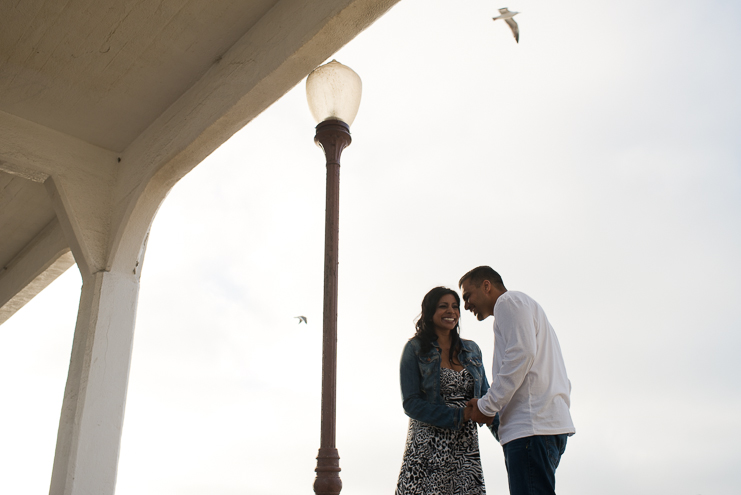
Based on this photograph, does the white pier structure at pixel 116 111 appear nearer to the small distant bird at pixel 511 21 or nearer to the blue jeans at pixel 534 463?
the small distant bird at pixel 511 21

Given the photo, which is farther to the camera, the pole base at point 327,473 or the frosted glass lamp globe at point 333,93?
the frosted glass lamp globe at point 333,93

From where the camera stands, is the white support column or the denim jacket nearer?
the denim jacket

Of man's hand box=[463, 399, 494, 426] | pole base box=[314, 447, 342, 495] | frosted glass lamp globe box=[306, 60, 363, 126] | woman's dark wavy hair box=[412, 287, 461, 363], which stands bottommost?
pole base box=[314, 447, 342, 495]

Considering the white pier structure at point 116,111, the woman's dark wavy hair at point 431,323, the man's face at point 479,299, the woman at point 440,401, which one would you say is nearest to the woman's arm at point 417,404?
the woman at point 440,401

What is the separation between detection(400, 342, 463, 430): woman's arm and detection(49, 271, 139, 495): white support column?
2312 mm

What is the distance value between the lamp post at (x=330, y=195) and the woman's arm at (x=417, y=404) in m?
0.39

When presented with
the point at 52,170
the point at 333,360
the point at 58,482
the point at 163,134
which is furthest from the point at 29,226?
the point at 333,360

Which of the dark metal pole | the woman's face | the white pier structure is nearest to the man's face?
the woman's face

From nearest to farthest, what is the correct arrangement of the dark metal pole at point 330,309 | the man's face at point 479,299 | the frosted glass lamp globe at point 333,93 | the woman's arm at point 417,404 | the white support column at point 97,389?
the dark metal pole at point 330,309 → the woman's arm at point 417,404 → the man's face at point 479,299 → the frosted glass lamp globe at point 333,93 → the white support column at point 97,389

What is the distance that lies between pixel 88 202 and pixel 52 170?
0.34 metres

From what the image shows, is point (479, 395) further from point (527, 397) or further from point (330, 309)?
point (330, 309)

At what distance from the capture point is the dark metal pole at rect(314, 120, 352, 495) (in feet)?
8.75

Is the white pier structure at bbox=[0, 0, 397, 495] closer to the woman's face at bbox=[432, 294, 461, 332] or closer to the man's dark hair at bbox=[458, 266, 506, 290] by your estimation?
the man's dark hair at bbox=[458, 266, 506, 290]

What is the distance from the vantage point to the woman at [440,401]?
9.47ft
